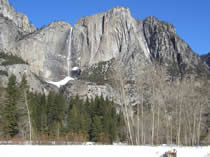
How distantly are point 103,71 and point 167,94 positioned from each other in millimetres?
111380

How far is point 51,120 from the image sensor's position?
64500 mm

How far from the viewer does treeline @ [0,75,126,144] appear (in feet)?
150

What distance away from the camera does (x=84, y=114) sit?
218ft

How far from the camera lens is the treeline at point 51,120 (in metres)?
45.8
